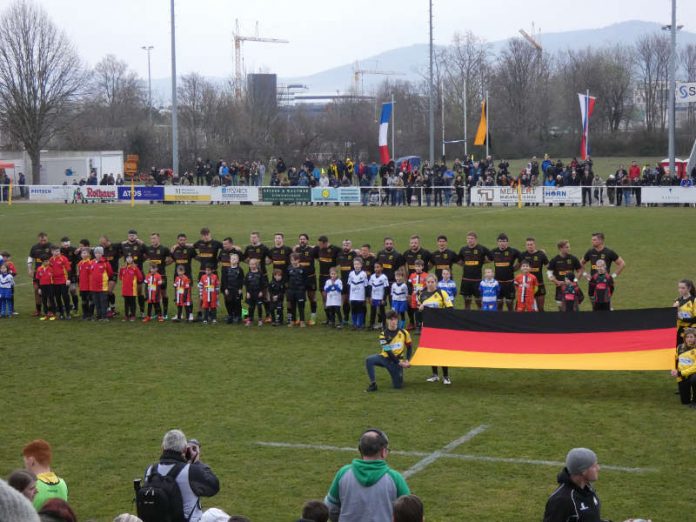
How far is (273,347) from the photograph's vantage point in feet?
64.1

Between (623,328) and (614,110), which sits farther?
Result: (614,110)

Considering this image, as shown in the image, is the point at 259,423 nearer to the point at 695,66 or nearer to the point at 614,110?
the point at 614,110

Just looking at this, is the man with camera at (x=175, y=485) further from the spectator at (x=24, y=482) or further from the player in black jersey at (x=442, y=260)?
the player in black jersey at (x=442, y=260)

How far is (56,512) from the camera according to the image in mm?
5289

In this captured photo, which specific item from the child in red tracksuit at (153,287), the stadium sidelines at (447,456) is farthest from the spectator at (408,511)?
the child in red tracksuit at (153,287)

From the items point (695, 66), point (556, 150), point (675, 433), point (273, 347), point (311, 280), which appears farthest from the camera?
point (695, 66)

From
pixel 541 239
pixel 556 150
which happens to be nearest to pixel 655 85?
pixel 556 150

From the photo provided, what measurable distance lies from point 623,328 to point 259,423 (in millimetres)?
6023

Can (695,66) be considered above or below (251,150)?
above

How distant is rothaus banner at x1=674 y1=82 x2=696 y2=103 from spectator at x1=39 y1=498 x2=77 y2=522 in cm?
4637

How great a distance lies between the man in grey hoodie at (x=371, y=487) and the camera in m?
6.94

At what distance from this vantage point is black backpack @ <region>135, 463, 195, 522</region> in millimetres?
7246

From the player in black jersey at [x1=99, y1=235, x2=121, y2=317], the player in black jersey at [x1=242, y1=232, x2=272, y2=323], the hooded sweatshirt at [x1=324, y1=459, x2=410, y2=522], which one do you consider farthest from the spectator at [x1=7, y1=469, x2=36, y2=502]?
the player in black jersey at [x1=99, y1=235, x2=121, y2=317]

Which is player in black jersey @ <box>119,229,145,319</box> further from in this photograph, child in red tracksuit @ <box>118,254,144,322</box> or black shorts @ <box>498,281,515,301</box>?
black shorts @ <box>498,281,515,301</box>
